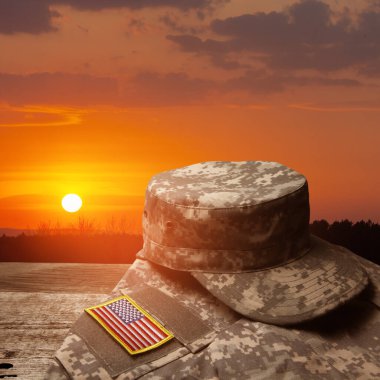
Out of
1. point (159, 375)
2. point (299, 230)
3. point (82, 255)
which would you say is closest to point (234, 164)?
point (299, 230)

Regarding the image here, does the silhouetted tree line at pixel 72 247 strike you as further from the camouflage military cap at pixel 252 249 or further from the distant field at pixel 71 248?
the camouflage military cap at pixel 252 249

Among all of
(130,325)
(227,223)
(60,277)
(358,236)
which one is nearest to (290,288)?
(227,223)

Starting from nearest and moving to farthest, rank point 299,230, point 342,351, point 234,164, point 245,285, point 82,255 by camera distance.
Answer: point 342,351, point 245,285, point 299,230, point 234,164, point 82,255

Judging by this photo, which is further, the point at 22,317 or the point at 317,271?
the point at 22,317

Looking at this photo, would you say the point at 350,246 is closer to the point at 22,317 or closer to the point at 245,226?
the point at 245,226

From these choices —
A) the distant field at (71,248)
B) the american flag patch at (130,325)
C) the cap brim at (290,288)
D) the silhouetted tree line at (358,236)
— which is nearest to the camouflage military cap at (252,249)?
the cap brim at (290,288)

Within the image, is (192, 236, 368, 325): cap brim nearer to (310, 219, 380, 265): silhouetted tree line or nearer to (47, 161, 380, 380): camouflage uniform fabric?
(47, 161, 380, 380): camouflage uniform fabric

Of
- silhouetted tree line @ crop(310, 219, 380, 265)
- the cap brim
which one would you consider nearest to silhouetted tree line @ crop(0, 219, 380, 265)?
silhouetted tree line @ crop(310, 219, 380, 265)
